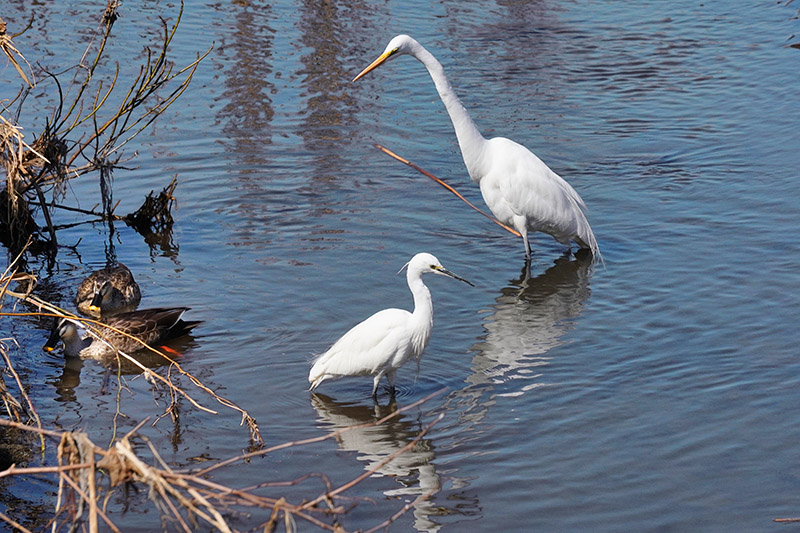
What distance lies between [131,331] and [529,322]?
3.39 m

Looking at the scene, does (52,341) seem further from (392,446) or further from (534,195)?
(534,195)

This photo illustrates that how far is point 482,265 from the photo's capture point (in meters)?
9.63

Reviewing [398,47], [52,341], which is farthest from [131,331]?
[398,47]

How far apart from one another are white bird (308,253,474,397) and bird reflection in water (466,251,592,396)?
0.79 metres

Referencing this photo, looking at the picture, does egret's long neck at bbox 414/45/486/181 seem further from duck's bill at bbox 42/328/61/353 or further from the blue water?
duck's bill at bbox 42/328/61/353

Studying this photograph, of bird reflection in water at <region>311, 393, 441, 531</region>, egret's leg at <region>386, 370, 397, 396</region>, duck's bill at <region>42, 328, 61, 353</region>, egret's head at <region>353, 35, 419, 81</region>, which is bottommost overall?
bird reflection in water at <region>311, 393, 441, 531</region>

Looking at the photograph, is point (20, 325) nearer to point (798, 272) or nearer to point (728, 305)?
point (728, 305)

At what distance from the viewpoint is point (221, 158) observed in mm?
11898

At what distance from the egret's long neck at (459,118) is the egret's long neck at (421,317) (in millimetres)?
3123

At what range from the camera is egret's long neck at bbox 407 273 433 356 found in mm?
6707

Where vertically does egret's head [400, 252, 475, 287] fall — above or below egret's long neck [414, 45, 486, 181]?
below

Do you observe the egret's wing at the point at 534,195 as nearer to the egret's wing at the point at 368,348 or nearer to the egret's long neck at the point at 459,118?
the egret's long neck at the point at 459,118

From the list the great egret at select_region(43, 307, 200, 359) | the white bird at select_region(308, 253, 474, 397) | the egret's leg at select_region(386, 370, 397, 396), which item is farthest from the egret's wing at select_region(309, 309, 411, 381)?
the great egret at select_region(43, 307, 200, 359)

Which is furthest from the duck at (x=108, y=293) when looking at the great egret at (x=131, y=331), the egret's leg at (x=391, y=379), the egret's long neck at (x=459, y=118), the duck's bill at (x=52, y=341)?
the egret's long neck at (x=459, y=118)
